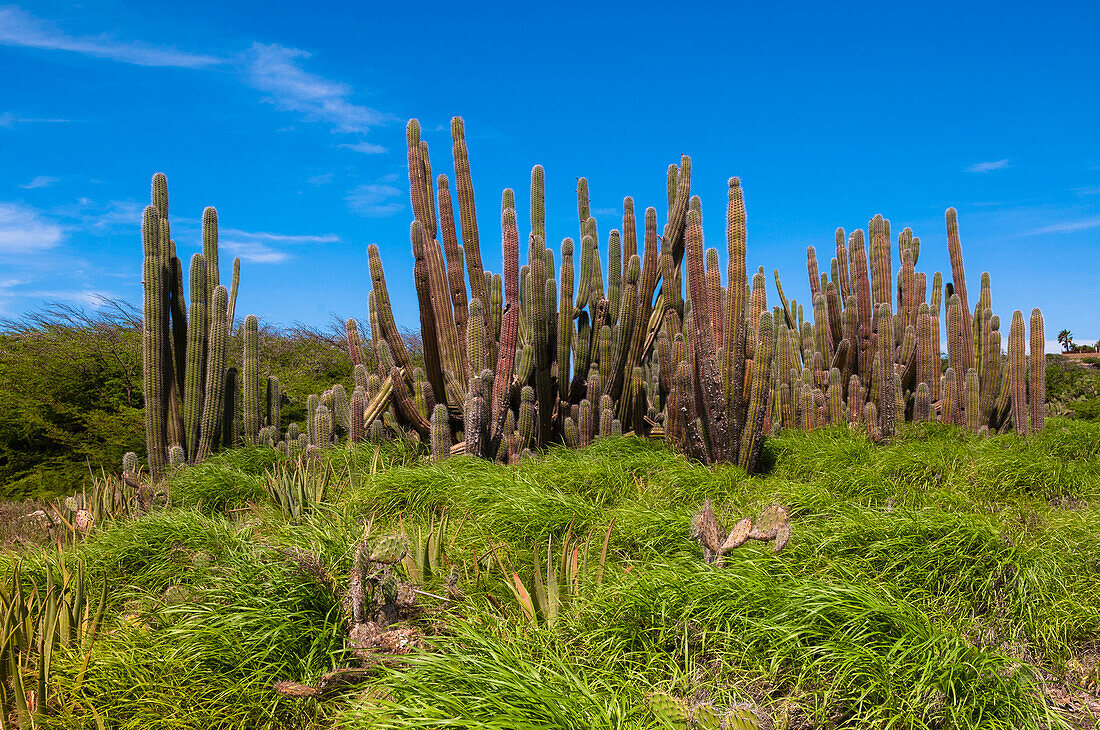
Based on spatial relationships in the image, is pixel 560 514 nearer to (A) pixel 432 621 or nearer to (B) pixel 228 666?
(A) pixel 432 621

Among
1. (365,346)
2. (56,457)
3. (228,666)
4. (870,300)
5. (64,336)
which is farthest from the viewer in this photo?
(365,346)

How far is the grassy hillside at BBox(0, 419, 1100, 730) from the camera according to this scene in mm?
2549

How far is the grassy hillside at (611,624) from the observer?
255 centimetres

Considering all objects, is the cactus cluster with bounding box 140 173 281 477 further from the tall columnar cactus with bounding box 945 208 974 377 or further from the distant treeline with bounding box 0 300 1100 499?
the tall columnar cactus with bounding box 945 208 974 377

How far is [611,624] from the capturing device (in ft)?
9.66

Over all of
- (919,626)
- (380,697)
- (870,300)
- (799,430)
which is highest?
(870,300)

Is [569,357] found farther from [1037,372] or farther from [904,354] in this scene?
[1037,372]

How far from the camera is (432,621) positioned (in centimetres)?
321

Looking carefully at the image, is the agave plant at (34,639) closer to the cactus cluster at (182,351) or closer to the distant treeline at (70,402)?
the cactus cluster at (182,351)

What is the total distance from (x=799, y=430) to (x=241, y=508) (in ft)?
18.7

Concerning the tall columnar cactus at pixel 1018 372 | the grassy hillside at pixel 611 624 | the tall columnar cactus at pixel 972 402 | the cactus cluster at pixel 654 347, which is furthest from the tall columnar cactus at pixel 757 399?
the tall columnar cactus at pixel 1018 372

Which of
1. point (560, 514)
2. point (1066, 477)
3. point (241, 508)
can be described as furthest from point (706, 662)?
point (1066, 477)

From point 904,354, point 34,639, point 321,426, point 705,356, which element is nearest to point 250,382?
point 321,426

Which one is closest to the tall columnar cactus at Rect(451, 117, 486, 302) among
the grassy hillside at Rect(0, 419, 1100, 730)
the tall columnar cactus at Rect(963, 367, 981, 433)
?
the grassy hillside at Rect(0, 419, 1100, 730)
